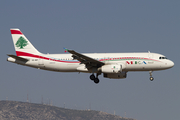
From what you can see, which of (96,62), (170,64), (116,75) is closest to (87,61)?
(96,62)

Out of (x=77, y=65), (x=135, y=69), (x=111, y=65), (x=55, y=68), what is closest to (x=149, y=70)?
(x=135, y=69)

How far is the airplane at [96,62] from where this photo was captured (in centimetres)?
5688

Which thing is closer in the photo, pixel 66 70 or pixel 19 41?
pixel 66 70

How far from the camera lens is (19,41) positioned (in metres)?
64.1

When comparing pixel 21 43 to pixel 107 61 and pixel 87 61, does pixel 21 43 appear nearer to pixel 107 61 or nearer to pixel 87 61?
pixel 87 61

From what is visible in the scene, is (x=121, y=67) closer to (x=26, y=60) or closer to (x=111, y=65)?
(x=111, y=65)

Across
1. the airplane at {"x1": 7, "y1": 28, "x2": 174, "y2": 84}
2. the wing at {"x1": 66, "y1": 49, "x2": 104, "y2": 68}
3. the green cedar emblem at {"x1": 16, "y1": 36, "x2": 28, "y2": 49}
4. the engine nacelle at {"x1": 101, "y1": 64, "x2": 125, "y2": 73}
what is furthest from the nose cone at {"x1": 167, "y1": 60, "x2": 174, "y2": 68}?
the green cedar emblem at {"x1": 16, "y1": 36, "x2": 28, "y2": 49}

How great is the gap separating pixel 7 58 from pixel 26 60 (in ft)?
11.5

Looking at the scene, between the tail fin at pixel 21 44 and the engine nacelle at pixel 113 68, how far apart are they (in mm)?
13740

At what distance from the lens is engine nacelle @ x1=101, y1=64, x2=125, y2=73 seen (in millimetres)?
56062

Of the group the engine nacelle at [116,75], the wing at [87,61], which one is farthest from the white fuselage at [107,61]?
the engine nacelle at [116,75]

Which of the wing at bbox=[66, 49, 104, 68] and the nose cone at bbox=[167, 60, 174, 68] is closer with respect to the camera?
the wing at bbox=[66, 49, 104, 68]

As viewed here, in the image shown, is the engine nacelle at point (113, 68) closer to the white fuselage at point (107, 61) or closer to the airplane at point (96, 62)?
the airplane at point (96, 62)

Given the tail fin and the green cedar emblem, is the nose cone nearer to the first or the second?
the tail fin
